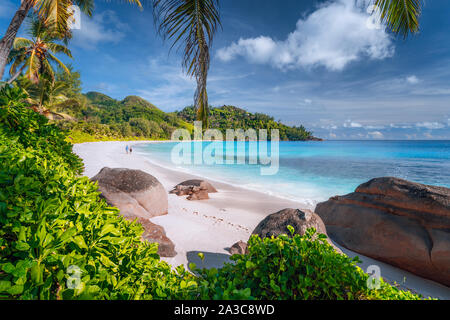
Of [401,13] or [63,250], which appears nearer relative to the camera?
[63,250]

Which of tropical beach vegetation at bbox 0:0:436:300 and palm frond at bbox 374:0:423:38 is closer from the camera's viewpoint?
tropical beach vegetation at bbox 0:0:436:300

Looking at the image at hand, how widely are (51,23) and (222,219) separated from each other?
976 cm

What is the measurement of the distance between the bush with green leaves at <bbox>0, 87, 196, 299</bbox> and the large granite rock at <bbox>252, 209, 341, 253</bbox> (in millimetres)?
3008

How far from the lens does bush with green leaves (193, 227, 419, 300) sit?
4.33 feet

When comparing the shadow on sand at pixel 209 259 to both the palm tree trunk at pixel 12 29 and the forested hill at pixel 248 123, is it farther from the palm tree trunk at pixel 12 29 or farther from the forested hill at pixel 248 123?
the forested hill at pixel 248 123

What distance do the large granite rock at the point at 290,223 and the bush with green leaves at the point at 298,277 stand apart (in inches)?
106

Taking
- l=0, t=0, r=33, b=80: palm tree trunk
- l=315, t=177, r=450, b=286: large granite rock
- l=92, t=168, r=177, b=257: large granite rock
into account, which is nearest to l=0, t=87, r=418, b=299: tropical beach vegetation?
l=92, t=168, r=177, b=257: large granite rock

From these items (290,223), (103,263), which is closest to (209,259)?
(290,223)

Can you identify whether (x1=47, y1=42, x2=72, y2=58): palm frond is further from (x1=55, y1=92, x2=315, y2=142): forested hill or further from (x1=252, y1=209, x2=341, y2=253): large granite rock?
(x1=55, y1=92, x2=315, y2=142): forested hill

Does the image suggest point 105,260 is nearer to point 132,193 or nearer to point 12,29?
point 132,193

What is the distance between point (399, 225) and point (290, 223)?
9.25 ft

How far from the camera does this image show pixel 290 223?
166 inches

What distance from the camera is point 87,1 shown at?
10297mm

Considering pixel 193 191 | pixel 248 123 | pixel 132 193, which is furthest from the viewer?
pixel 248 123
